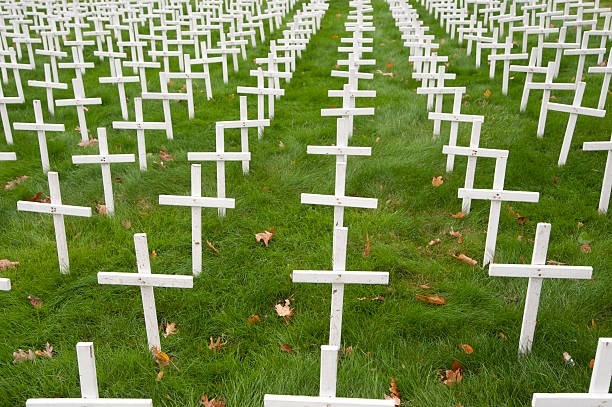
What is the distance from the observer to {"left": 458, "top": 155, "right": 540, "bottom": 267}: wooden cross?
364 centimetres

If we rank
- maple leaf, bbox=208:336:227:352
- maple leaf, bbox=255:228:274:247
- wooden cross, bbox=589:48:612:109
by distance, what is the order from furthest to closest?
wooden cross, bbox=589:48:612:109
maple leaf, bbox=255:228:274:247
maple leaf, bbox=208:336:227:352

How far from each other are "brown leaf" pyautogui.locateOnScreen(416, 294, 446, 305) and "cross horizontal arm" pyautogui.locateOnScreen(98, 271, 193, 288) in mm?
1571

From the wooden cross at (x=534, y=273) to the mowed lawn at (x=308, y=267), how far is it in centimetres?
14

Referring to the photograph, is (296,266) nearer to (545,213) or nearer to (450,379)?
(450,379)

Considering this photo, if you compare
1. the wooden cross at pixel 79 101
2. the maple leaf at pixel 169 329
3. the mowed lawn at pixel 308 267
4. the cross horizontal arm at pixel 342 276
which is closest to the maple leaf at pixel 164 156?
the mowed lawn at pixel 308 267

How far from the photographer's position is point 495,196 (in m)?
3.71

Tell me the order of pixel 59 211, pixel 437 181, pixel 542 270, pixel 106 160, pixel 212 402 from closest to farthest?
pixel 212 402 → pixel 542 270 → pixel 59 211 → pixel 106 160 → pixel 437 181

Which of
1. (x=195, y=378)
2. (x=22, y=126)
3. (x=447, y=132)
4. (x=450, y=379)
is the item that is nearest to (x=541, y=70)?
(x=447, y=132)

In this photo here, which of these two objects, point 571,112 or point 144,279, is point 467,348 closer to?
point 144,279

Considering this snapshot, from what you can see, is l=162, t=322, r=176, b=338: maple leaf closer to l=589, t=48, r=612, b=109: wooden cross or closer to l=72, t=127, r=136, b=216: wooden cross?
l=72, t=127, r=136, b=216: wooden cross

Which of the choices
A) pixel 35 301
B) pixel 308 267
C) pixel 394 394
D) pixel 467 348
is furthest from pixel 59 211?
pixel 467 348

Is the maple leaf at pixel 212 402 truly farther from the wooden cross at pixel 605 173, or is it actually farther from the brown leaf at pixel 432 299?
the wooden cross at pixel 605 173

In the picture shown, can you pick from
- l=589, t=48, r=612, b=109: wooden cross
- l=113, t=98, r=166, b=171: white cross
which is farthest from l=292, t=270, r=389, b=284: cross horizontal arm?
l=589, t=48, r=612, b=109: wooden cross

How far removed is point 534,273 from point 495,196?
3.33 feet
